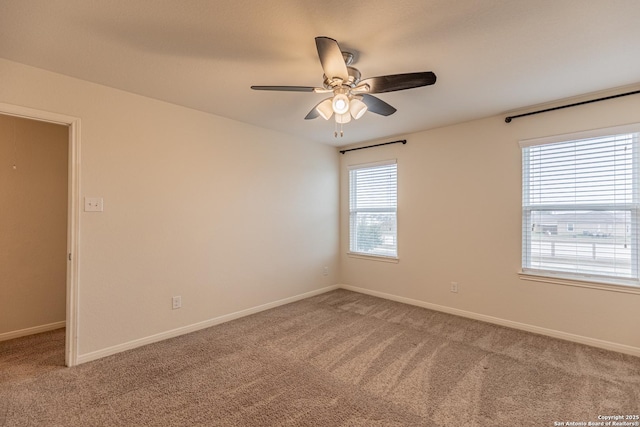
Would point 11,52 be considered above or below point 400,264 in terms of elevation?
above

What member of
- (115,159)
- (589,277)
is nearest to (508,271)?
(589,277)

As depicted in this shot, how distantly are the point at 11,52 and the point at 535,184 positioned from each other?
15.5 feet

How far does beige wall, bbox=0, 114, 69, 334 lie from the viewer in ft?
10.2

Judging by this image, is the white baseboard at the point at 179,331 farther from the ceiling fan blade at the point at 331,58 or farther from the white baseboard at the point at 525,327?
the ceiling fan blade at the point at 331,58

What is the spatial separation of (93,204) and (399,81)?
271 centimetres

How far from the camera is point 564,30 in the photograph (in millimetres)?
1869

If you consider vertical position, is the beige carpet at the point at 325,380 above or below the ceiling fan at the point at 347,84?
below

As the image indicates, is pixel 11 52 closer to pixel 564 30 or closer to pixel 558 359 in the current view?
pixel 564 30

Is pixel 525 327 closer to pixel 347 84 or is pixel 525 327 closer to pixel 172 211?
pixel 347 84

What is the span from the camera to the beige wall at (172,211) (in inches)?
102

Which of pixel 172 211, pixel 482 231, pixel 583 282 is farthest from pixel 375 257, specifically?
pixel 172 211

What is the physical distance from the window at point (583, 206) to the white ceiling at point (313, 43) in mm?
536

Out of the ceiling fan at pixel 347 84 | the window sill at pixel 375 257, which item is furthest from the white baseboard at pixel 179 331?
the ceiling fan at pixel 347 84

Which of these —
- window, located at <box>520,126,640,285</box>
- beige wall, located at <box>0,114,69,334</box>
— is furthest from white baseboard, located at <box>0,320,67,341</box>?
window, located at <box>520,126,640,285</box>
